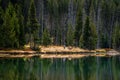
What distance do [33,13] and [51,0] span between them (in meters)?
42.0

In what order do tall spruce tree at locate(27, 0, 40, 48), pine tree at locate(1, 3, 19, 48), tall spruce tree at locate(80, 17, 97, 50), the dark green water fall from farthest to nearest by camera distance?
tall spruce tree at locate(80, 17, 97, 50), tall spruce tree at locate(27, 0, 40, 48), pine tree at locate(1, 3, 19, 48), the dark green water

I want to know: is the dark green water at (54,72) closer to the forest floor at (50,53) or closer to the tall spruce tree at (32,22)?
the forest floor at (50,53)

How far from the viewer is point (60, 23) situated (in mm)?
125500

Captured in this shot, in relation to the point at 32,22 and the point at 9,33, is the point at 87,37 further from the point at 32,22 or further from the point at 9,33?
the point at 9,33

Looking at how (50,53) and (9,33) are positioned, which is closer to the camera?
(9,33)

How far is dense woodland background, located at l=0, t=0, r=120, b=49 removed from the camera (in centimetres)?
7738

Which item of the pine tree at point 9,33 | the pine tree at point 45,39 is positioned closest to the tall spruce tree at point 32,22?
the pine tree at point 9,33

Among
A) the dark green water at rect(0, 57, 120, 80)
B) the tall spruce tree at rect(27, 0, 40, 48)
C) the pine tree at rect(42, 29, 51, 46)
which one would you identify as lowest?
the dark green water at rect(0, 57, 120, 80)

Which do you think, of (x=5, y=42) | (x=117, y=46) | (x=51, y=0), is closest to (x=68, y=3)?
(x=51, y=0)

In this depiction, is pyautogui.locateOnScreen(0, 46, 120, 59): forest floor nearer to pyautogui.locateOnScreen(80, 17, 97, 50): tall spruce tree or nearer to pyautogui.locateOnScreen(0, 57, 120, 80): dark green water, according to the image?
pyautogui.locateOnScreen(80, 17, 97, 50): tall spruce tree

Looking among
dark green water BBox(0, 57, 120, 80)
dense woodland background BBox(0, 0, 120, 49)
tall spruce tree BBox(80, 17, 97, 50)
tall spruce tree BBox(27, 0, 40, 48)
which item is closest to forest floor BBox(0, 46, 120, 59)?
tall spruce tree BBox(80, 17, 97, 50)

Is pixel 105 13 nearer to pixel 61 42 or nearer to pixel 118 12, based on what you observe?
pixel 118 12

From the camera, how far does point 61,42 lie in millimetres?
111562

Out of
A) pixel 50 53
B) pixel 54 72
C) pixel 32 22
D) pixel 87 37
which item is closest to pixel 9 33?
pixel 32 22
